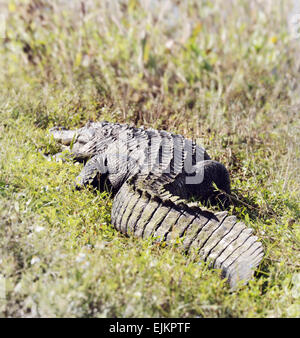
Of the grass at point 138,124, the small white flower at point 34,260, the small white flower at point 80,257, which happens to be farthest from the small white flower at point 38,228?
the small white flower at point 80,257

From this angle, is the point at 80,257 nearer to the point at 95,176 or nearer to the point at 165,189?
the point at 165,189

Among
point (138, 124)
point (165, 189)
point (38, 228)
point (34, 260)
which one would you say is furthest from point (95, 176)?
point (138, 124)

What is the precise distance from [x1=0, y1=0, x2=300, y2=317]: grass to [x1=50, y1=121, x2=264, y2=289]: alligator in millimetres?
121

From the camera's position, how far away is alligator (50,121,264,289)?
9.23ft

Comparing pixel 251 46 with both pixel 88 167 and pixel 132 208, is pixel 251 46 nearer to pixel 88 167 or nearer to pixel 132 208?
pixel 88 167

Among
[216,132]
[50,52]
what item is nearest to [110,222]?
[216,132]

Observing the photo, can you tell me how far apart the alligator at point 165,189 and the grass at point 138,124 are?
0.12m

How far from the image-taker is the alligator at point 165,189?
2814 mm

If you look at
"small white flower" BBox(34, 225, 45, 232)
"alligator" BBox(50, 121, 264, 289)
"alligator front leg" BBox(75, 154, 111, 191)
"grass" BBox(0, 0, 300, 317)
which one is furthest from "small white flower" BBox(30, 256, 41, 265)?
"alligator front leg" BBox(75, 154, 111, 191)

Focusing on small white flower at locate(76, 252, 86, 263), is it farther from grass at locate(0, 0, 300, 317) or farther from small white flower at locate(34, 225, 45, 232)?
small white flower at locate(34, 225, 45, 232)

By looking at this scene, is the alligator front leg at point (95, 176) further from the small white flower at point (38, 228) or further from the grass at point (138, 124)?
the small white flower at point (38, 228)

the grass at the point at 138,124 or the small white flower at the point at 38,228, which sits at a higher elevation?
the small white flower at the point at 38,228

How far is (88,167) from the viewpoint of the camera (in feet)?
12.5

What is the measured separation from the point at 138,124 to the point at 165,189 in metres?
2.04
